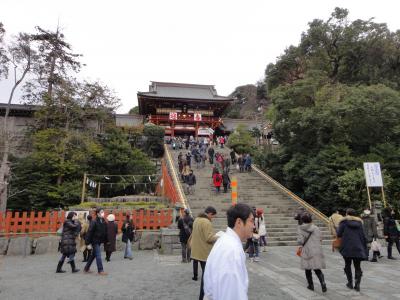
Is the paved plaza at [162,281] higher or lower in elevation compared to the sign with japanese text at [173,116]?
lower

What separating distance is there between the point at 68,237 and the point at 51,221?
17.8ft

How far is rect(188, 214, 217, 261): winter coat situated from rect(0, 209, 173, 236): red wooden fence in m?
6.53

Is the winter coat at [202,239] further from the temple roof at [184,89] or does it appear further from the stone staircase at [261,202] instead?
the temple roof at [184,89]

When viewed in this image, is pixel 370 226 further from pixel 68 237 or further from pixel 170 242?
pixel 68 237

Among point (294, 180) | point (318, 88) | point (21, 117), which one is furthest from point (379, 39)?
point (21, 117)

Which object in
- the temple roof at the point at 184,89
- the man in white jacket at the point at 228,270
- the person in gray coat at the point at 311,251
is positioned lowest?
the person in gray coat at the point at 311,251

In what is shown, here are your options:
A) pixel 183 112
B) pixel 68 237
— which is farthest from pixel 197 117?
pixel 68 237

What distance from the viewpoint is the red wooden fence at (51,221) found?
11.5m

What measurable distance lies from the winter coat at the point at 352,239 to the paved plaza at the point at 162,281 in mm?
718

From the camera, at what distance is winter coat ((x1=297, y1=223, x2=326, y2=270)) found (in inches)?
215

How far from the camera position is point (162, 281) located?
21.1 feet

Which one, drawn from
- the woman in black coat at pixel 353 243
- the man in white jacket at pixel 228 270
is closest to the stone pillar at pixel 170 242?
the woman in black coat at pixel 353 243

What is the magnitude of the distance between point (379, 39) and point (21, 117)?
91.9 ft

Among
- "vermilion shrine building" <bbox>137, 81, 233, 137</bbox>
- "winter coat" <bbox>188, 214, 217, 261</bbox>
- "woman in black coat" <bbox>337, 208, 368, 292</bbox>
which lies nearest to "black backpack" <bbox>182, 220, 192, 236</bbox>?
"winter coat" <bbox>188, 214, 217, 261</bbox>
